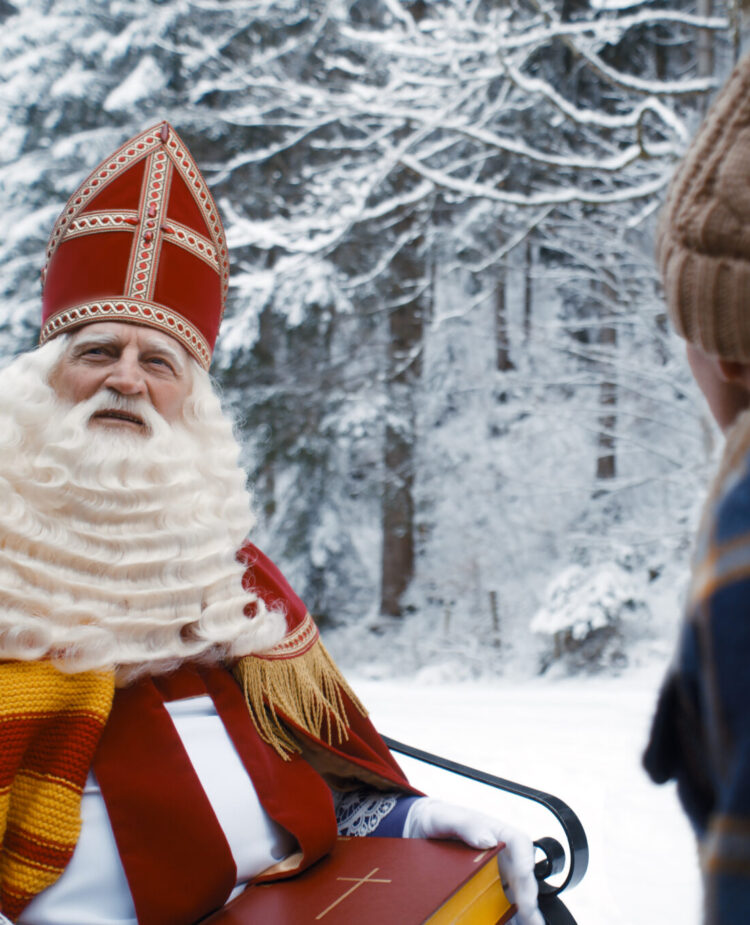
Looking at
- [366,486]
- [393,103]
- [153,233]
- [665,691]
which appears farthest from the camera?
[366,486]

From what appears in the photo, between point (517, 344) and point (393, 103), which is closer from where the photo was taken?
point (393, 103)

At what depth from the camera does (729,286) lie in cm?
77

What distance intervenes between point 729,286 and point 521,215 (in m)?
6.94

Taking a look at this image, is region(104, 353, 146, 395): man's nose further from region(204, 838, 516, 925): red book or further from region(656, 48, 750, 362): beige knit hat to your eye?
region(656, 48, 750, 362): beige knit hat

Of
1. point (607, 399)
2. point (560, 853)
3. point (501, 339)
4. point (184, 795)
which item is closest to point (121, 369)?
point (184, 795)

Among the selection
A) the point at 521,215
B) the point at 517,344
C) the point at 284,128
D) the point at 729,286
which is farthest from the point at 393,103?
the point at 729,286

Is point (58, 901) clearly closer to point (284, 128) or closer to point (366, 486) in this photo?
point (366, 486)

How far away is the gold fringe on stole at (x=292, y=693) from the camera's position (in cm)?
170

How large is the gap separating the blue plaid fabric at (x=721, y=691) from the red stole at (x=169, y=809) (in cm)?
97

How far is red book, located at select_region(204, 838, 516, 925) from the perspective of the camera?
52.4 inches

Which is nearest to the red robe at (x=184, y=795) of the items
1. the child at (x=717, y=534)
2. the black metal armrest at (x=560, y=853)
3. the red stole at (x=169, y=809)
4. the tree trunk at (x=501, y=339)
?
the red stole at (x=169, y=809)

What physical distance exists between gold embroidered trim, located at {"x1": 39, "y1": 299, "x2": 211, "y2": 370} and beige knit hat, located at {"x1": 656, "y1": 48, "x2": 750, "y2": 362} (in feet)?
4.20

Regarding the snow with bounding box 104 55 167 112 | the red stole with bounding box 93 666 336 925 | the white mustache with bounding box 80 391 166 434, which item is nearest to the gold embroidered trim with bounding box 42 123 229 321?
the white mustache with bounding box 80 391 166 434

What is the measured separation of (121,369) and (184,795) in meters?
0.89
